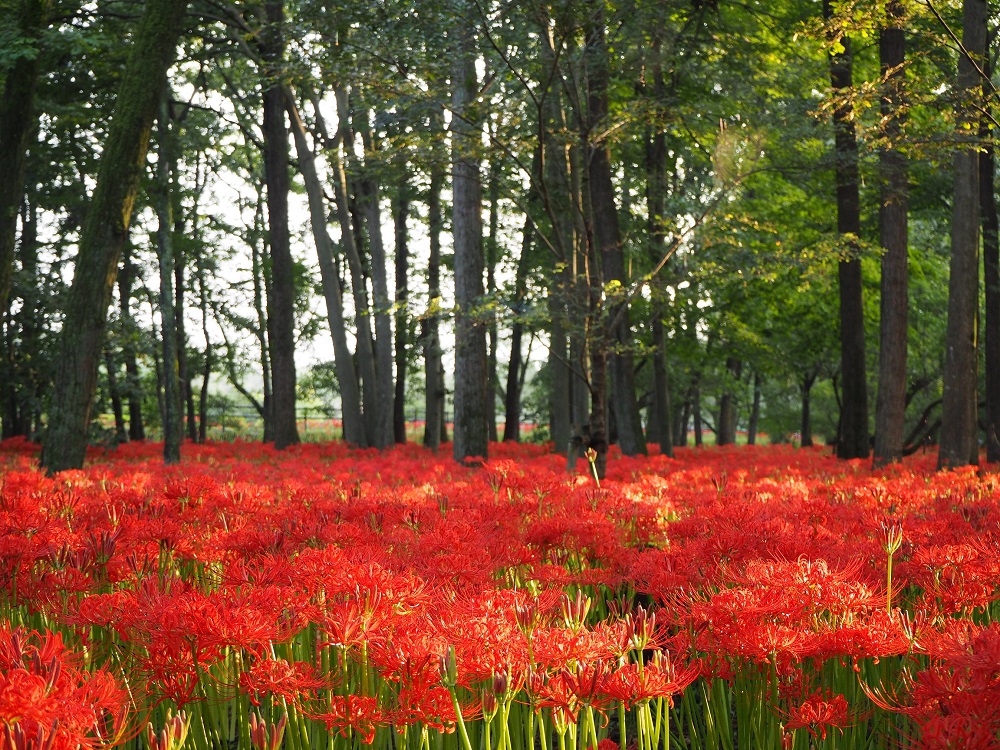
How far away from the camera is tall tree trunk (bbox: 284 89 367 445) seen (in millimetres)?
17797

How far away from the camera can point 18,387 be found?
61.8 ft

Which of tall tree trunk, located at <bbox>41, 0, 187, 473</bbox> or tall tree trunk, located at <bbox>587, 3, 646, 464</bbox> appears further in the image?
tall tree trunk, located at <bbox>587, 3, 646, 464</bbox>

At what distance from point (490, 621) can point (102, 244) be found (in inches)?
335

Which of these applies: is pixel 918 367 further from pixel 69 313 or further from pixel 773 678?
pixel 773 678

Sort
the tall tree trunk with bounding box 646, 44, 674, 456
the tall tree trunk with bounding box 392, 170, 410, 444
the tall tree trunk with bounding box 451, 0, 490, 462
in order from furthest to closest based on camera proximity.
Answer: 1. the tall tree trunk with bounding box 392, 170, 410, 444
2. the tall tree trunk with bounding box 646, 44, 674, 456
3. the tall tree trunk with bounding box 451, 0, 490, 462

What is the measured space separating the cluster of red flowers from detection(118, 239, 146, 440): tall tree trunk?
13506mm

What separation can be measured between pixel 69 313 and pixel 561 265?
17.3 feet

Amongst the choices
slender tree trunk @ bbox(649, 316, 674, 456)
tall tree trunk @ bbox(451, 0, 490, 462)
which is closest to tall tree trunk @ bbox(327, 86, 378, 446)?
tall tree trunk @ bbox(451, 0, 490, 462)

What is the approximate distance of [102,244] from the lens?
9.50 meters

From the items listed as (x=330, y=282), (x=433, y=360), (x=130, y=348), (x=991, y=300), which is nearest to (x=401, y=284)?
(x=433, y=360)

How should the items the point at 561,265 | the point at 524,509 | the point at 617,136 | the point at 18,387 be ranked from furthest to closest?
1. the point at 18,387
2. the point at 617,136
3. the point at 561,265
4. the point at 524,509

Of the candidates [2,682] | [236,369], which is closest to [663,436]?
[2,682]

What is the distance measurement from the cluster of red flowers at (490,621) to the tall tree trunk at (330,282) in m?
13.3

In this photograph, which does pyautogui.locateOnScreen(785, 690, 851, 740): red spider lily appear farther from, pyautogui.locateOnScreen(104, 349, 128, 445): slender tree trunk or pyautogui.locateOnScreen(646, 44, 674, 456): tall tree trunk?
pyautogui.locateOnScreen(104, 349, 128, 445): slender tree trunk
